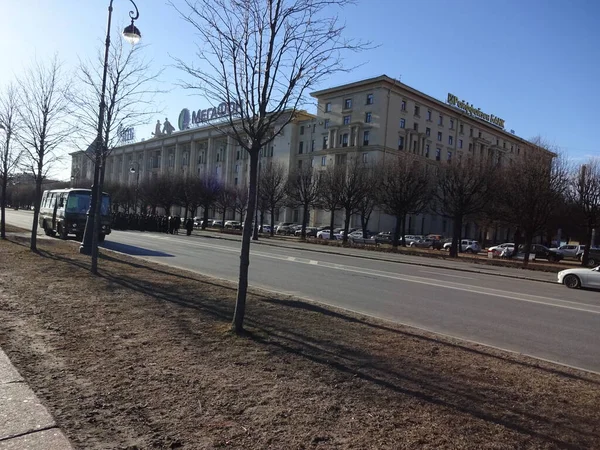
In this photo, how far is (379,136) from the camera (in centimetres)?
6594

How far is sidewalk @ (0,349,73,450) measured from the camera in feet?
10.7

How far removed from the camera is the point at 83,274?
11.0 metres

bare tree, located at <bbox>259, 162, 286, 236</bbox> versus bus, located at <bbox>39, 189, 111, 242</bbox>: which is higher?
bare tree, located at <bbox>259, 162, 286, 236</bbox>

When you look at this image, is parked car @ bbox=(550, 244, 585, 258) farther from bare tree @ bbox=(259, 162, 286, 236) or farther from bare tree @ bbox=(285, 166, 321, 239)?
bare tree @ bbox=(259, 162, 286, 236)

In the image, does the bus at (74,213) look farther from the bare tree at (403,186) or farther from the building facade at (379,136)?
the building facade at (379,136)

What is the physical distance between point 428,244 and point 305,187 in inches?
593

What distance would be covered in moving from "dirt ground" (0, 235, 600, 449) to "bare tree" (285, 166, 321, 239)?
39976 mm

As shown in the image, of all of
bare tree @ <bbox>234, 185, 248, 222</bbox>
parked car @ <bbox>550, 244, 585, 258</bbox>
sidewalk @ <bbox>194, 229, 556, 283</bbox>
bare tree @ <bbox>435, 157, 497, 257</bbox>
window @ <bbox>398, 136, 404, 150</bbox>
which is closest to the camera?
sidewalk @ <bbox>194, 229, 556, 283</bbox>

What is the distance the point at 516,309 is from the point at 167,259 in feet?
39.3

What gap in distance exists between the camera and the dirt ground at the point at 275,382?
3555 mm

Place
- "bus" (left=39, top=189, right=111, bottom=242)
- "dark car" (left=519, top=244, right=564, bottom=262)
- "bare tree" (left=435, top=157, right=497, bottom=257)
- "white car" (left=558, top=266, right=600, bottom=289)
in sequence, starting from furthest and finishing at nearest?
"dark car" (left=519, top=244, right=564, bottom=262), "bare tree" (left=435, top=157, right=497, bottom=257), "bus" (left=39, top=189, right=111, bottom=242), "white car" (left=558, top=266, right=600, bottom=289)

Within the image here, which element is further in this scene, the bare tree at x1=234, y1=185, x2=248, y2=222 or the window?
the window

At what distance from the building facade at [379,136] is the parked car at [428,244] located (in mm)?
11180

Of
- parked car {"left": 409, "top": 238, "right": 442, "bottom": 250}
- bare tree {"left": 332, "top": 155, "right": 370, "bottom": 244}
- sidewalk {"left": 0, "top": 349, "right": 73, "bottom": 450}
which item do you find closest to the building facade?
parked car {"left": 409, "top": 238, "right": 442, "bottom": 250}
